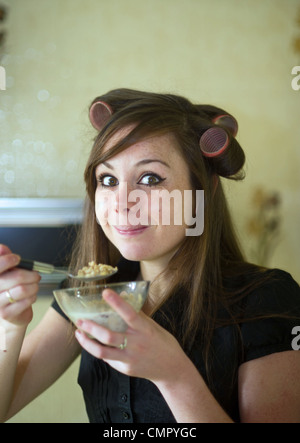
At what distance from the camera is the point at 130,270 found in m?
0.86

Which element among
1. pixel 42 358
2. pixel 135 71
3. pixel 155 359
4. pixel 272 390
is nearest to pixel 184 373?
pixel 155 359

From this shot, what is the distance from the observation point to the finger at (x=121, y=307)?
16.8 inches

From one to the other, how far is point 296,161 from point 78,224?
644mm

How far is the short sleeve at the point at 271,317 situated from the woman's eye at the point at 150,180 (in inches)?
9.2

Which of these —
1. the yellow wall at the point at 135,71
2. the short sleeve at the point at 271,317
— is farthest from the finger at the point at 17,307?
the yellow wall at the point at 135,71

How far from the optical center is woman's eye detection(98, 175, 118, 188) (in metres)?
0.69

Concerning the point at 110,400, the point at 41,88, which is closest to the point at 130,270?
the point at 110,400

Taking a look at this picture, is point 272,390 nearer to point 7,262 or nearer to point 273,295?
point 273,295

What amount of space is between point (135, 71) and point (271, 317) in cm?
78

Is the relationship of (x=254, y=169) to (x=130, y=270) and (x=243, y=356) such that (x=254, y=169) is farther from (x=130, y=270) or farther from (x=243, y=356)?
(x=243, y=356)

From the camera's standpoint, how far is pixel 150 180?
0.66 metres

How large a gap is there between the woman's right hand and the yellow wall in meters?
0.53

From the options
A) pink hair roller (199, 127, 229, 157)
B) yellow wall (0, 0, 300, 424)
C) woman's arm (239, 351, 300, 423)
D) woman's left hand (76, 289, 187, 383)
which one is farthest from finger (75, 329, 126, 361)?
yellow wall (0, 0, 300, 424)
